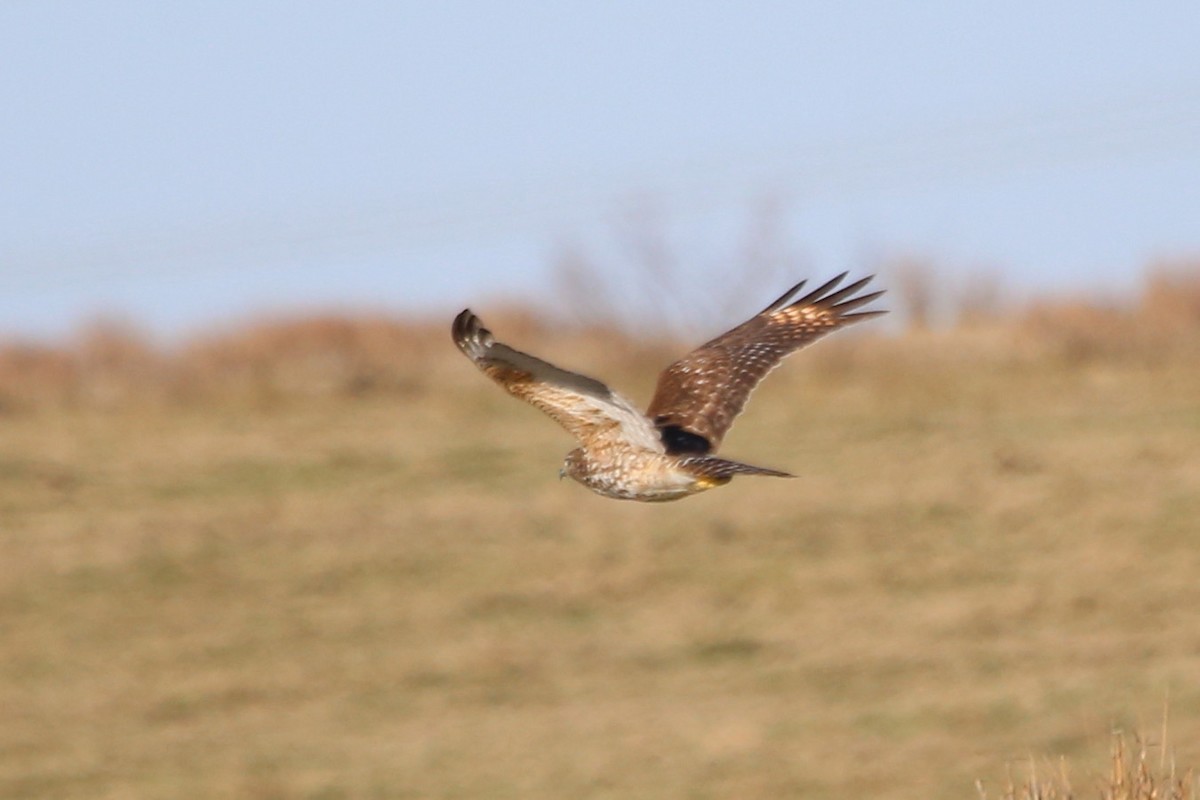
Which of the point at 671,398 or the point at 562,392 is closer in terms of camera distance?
the point at 562,392

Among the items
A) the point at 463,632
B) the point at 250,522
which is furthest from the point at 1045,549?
the point at 250,522

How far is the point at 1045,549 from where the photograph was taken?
19.5 meters

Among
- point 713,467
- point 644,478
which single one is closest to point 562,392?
point 644,478

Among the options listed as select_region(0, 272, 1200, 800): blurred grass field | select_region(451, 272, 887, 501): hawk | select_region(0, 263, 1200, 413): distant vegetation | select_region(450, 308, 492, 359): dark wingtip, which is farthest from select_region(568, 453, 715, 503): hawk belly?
select_region(0, 263, 1200, 413): distant vegetation

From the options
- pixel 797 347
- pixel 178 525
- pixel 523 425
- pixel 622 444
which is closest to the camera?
pixel 622 444

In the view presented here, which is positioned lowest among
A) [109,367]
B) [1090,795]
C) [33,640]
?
[1090,795]

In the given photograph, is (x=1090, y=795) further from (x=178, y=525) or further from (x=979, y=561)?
(x=178, y=525)

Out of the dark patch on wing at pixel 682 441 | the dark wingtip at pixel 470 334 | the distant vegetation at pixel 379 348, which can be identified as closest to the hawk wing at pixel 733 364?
the dark patch on wing at pixel 682 441

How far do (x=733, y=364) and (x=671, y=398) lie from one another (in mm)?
316

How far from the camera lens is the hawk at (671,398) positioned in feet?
25.6

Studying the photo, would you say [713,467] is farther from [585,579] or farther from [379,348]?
[379,348]

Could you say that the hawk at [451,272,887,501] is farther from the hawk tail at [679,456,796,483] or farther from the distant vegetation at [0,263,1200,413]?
the distant vegetation at [0,263,1200,413]

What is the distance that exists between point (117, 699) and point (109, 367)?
930 cm

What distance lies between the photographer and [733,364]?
9.00 m
